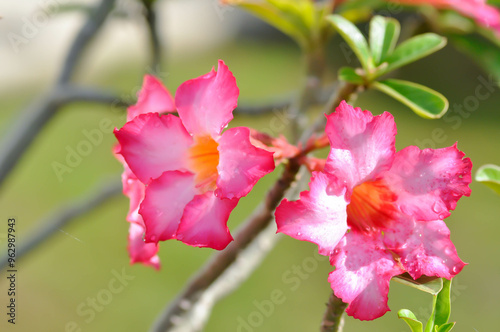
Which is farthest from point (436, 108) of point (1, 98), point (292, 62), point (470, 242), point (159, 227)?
point (292, 62)

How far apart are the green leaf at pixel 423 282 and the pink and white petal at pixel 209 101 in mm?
190

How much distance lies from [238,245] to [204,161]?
0.18m

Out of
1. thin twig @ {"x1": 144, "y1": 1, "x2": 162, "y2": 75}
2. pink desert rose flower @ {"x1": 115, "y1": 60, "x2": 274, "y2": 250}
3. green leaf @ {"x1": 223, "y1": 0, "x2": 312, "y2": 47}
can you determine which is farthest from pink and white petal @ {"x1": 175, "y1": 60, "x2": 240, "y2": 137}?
thin twig @ {"x1": 144, "y1": 1, "x2": 162, "y2": 75}

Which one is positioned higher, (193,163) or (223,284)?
(193,163)

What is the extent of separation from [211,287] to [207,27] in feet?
19.2

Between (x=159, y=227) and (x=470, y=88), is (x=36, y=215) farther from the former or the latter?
(x=470, y=88)

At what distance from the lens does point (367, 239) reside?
443 millimetres

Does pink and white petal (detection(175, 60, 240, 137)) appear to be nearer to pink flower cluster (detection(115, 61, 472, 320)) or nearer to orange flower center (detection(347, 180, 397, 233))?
pink flower cluster (detection(115, 61, 472, 320))

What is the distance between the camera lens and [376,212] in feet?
1.53

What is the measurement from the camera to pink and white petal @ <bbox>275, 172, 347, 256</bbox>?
0.41 meters

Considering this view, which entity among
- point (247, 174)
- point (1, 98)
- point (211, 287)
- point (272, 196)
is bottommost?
point (1, 98)

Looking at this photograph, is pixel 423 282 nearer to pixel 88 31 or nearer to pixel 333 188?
pixel 333 188

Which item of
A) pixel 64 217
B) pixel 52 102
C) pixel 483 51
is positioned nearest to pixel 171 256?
pixel 64 217

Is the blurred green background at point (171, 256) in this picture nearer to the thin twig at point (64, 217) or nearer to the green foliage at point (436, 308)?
the thin twig at point (64, 217)
